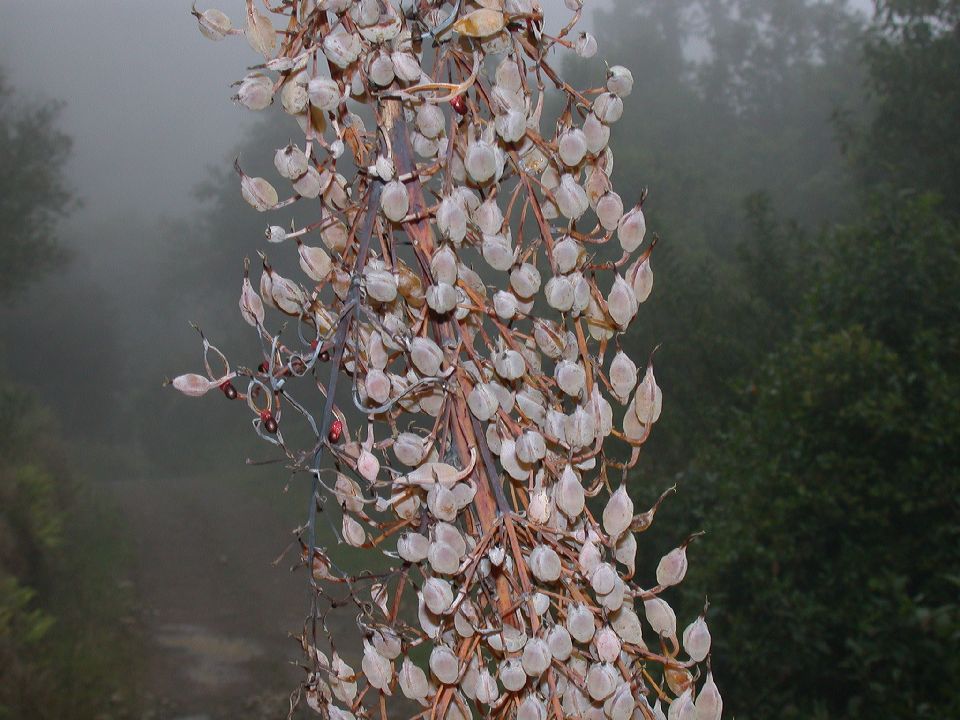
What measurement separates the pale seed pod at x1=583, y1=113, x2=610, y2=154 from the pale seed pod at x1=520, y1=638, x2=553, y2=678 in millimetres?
187

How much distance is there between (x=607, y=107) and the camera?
1.09 ft

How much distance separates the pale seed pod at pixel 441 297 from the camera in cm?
30

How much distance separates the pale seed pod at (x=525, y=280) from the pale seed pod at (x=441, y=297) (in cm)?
4

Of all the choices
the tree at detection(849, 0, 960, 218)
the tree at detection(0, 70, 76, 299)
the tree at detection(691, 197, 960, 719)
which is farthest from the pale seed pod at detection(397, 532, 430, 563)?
the tree at detection(0, 70, 76, 299)

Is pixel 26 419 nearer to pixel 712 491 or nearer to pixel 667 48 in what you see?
pixel 712 491

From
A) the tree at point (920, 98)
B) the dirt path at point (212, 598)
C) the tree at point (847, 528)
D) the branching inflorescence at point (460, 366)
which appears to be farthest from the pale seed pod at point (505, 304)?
the tree at point (920, 98)

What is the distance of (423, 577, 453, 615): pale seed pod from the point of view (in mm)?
293

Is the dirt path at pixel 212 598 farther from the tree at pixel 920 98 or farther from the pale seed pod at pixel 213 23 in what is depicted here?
the tree at pixel 920 98

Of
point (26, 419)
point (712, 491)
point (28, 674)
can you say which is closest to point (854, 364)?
point (712, 491)

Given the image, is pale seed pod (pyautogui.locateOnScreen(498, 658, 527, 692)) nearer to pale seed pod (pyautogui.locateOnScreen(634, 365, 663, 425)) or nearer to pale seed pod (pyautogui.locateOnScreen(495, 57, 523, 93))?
pale seed pod (pyautogui.locateOnScreen(634, 365, 663, 425))

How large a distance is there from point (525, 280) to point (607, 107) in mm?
75

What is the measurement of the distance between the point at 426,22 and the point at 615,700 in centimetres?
27

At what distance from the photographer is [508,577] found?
0.31m

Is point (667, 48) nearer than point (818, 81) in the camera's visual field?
No
